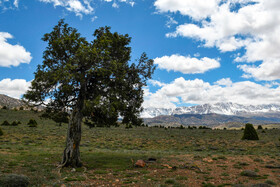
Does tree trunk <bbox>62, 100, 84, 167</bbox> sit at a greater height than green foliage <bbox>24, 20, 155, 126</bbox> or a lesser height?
lesser

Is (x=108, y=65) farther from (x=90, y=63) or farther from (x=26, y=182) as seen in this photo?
(x=26, y=182)

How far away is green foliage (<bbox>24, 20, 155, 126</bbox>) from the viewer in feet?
51.2

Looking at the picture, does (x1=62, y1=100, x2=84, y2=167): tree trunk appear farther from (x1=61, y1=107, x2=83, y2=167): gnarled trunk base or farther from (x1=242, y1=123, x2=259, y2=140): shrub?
(x1=242, y1=123, x2=259, y2=140): shrub

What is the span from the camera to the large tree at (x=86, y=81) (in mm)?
15703

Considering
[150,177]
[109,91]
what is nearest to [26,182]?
[150,177]

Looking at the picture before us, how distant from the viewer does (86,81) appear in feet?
56.1

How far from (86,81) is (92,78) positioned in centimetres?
131

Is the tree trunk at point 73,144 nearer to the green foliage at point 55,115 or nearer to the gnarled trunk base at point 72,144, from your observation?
the gnarled trunk base at point 72,144

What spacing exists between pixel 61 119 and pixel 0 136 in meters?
29.2

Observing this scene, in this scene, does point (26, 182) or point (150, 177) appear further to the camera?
point (150, 177)

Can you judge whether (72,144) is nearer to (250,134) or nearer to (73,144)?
(73,144)

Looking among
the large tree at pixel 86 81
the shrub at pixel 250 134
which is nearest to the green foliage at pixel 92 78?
the large tree at pixel 86 81

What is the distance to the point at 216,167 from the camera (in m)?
17.6

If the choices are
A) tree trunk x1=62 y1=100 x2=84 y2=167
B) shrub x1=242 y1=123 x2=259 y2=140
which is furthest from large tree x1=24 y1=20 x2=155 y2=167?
shrub x1=242 y1=123 x2=259 y2=140
